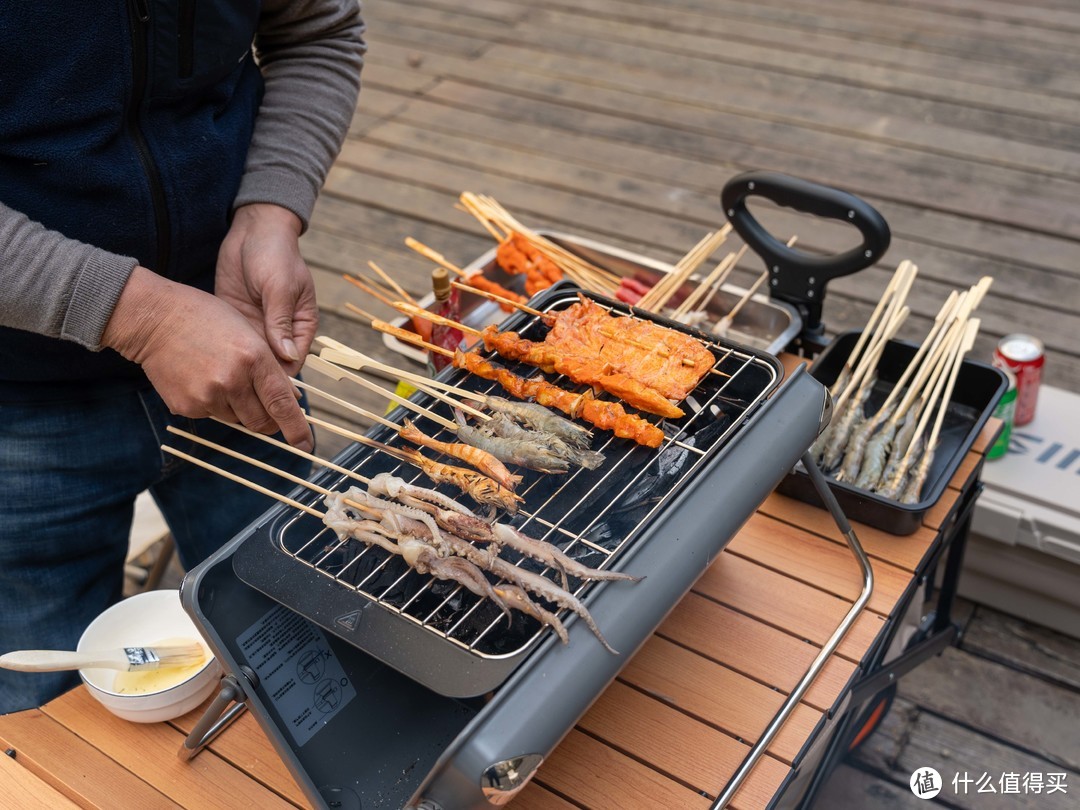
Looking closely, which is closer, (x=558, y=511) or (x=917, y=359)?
(x=558, y=511)

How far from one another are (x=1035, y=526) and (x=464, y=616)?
6.65 ft

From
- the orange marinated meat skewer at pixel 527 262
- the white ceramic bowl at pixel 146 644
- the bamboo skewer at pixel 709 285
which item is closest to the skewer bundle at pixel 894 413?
the bamboo skewer at pixel 709 285

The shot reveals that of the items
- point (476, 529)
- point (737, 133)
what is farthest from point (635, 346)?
point (737, 133)

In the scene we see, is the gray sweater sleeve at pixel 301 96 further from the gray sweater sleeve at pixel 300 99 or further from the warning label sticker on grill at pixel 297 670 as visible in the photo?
the warning label sticker on grill at pixel 297 670

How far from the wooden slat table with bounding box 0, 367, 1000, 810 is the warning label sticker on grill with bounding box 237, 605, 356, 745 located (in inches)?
8.5

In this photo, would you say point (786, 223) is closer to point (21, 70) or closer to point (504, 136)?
point (504, 136)

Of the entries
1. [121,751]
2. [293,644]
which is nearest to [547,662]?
[293,644]

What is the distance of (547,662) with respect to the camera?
1452 millimetres

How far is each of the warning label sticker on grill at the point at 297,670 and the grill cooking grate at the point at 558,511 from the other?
6.6 inches

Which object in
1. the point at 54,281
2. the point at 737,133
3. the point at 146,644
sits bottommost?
the point at 737,133

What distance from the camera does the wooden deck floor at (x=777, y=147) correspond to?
12.6 ft

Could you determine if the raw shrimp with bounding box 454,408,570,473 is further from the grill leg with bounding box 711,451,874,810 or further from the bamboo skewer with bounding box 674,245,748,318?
the bamboo skewer with bounding box 674,245,748,318

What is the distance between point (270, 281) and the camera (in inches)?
77.2

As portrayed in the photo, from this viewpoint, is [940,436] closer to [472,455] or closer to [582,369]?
[582,369]
